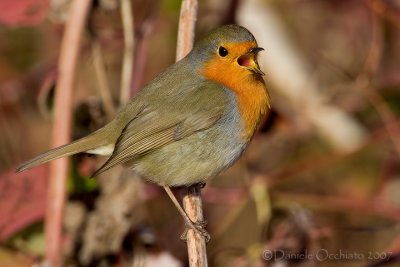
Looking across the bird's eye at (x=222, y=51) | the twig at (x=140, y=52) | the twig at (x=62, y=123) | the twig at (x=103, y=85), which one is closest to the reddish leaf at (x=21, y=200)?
the twig at (x=62, y=123)

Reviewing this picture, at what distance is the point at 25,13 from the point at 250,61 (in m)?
1.17

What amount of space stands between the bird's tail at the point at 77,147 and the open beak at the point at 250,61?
69 cm

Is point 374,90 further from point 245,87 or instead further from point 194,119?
point 194,119

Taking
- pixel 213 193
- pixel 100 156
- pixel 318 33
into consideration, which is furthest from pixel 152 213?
pixel 318 33

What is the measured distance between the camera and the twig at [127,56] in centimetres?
403

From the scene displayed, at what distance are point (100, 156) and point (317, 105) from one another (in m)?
1.44

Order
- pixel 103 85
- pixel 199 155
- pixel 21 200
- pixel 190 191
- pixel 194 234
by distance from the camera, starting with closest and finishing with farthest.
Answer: pixel 194 234
pixel 199 155
pixel 190 191
pixel 21 200
pixel 103 85

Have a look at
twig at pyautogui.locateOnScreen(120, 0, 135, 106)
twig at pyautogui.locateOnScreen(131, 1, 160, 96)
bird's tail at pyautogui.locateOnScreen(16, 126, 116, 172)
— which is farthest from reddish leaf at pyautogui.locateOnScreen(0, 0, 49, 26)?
bird's tail at pyautogui.locateOnScreen(16, 126, 116, 172)

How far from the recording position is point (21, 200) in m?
3.88

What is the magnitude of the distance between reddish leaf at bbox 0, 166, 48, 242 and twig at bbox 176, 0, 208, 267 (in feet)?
2.35

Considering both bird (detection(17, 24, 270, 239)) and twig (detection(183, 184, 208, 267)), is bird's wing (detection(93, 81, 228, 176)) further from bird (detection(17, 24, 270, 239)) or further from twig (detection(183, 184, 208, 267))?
twig (detection(183, 184, 208, 267))

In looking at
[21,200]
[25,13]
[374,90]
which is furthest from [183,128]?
[374,90]

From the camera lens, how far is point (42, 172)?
404 centimetres

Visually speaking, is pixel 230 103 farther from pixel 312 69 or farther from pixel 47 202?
pixel 312 69
